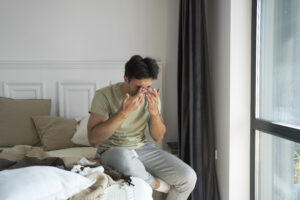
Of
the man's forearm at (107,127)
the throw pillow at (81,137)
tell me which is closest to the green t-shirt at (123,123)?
the man's forearm at (107,127)

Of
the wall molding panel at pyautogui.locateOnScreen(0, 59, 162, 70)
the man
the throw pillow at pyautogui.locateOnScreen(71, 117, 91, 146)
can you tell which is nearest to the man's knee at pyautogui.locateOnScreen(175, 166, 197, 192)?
the man

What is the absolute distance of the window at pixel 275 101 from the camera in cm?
115

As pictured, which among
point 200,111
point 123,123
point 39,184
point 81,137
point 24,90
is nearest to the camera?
point 39,184

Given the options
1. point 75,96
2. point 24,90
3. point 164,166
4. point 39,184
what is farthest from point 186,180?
point 24,90

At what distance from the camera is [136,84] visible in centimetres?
143

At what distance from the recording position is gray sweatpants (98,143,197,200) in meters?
1.24

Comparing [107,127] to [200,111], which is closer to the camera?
[107,127]

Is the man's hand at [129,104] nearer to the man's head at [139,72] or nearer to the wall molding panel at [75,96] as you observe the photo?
the man's head at [139,72]

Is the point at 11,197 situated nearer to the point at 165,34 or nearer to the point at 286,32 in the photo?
the point at 286,32

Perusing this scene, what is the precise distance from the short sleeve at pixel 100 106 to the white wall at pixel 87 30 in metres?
0.90

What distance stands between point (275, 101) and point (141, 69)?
2.61 ft

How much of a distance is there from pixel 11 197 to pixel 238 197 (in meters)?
1.40

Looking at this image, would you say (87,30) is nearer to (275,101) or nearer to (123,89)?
A: (123,89)

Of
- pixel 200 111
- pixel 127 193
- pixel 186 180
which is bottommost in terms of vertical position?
pixel 186 180
